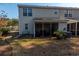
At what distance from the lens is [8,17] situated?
14.1 m

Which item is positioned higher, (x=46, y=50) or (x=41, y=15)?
(x=41, y=15)

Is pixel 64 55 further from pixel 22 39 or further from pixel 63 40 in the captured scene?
pixel 22 39

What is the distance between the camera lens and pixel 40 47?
46.3 feet

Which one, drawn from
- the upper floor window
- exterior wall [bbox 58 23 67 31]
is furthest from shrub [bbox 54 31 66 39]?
the upper floor window

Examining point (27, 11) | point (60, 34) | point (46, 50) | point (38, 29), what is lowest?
point (46, 50)

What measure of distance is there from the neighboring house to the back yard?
258mm

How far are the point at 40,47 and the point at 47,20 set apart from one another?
848 millimetres

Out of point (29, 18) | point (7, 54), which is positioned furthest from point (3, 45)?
point (29, 18)

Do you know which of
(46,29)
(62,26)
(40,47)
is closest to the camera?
(40,47)

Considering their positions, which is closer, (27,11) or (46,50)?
(46,50)

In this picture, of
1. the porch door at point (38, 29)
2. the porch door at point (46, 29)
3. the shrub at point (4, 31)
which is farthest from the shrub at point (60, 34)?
the shrub at point (4, 31)

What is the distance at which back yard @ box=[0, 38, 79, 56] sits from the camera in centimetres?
1410

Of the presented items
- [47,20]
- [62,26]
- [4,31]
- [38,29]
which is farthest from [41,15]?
[4,31]

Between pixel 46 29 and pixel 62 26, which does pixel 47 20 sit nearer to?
pixel 46 29
